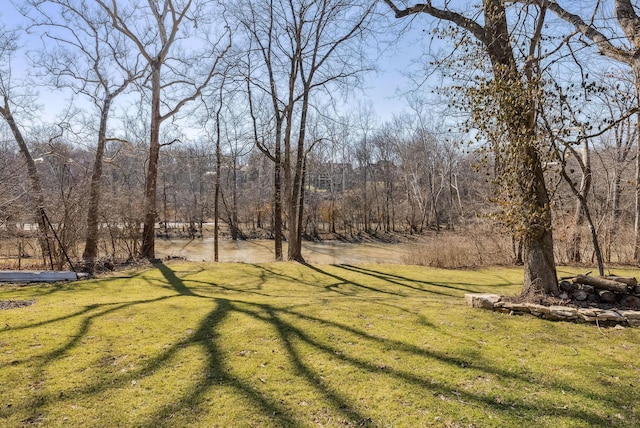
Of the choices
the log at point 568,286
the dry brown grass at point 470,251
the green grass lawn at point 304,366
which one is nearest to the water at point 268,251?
the dry brown grass at point 470,251

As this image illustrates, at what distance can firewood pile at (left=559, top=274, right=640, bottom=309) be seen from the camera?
5.45 metres

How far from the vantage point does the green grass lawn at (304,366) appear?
9.22 ft

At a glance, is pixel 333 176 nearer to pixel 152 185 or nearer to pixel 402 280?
pixel 152 185

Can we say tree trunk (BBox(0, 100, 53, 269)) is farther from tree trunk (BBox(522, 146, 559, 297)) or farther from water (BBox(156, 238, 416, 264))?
tree trunk (BBox(522, 146, 559, 297))

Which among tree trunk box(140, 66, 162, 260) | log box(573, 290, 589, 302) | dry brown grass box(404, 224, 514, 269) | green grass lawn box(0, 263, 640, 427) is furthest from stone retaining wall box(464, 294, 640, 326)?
tree trunk box(140, 66, 162, 260)

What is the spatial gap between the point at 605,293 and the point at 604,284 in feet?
0.49

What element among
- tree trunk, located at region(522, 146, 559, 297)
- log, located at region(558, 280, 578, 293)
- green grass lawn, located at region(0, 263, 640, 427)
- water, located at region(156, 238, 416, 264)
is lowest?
water, located at region(156, 238, 416, 264)

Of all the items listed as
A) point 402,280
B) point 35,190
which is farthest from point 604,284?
point 35,190

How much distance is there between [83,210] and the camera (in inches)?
404

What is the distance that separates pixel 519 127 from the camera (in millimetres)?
A: 5047

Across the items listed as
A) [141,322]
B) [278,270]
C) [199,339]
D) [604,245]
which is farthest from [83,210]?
[604,245]

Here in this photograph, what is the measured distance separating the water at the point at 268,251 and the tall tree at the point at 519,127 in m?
11.9

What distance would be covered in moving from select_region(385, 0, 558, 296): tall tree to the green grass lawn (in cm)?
111

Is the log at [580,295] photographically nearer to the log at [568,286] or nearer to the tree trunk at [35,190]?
the log at [568,286]
